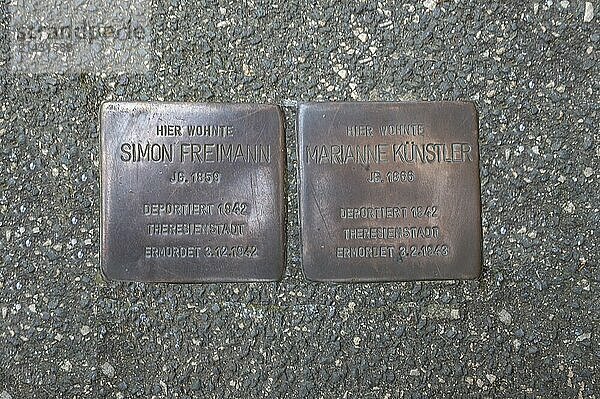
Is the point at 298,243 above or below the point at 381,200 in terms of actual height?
below

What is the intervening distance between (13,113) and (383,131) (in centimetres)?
97

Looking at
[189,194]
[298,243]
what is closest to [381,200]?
[298,243]

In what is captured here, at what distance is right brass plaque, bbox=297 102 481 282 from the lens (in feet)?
5.25

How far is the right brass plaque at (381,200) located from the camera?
5.25ft

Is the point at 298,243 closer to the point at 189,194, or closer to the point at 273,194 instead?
the point at 273,194

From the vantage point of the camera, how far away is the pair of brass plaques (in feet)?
5.22

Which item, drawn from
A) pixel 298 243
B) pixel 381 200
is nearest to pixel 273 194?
pixel 298 243

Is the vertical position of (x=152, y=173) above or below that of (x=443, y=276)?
above

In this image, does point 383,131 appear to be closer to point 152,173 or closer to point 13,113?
point 152,173

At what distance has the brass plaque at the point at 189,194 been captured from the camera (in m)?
1.59

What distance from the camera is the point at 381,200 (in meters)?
1.60

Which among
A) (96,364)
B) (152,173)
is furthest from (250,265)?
(96,364)

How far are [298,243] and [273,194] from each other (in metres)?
0.14

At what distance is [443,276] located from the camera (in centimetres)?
161
